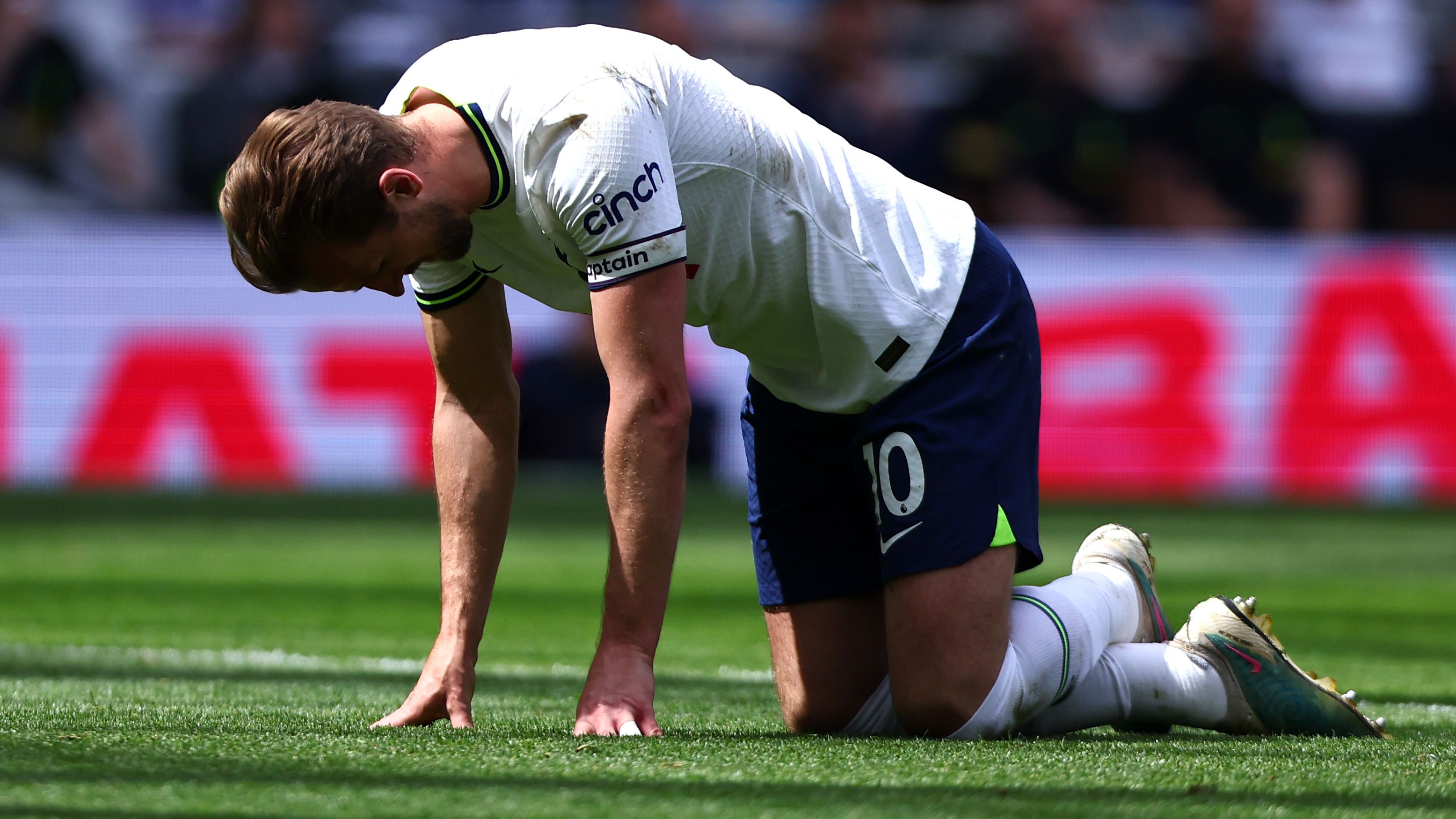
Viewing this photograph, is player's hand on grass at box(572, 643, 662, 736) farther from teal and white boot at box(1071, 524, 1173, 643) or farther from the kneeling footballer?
teal and white boot at box(1071, 524, 1173, 643)

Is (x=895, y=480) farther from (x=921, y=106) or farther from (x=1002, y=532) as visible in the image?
(x=921, y=106)

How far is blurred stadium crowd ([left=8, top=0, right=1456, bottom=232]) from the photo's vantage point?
11.4m

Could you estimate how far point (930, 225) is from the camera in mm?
3180

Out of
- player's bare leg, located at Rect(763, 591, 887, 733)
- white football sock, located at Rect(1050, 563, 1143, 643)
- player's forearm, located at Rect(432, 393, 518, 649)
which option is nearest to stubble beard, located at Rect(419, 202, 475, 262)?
player's forearm, located at Rect(432, 393, 518, 649)

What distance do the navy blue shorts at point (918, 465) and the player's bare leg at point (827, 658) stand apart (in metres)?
0.03

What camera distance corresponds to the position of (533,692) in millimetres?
3846

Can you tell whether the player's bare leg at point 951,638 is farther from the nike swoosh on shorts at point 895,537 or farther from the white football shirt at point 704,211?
the white football shirt at point 704,211

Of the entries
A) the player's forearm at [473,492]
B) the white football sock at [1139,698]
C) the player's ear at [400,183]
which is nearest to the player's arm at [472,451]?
the player's forearm at [473,492]

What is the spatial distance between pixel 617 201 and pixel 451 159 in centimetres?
27

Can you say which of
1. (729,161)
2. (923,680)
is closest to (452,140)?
(729,161)

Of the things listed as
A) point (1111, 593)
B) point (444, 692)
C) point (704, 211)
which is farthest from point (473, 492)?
point (1111, 593)

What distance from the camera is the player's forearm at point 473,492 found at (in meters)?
3.09

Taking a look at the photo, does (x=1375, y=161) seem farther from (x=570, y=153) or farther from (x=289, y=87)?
(x=570, y=153)

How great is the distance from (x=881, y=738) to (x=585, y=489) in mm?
8127
